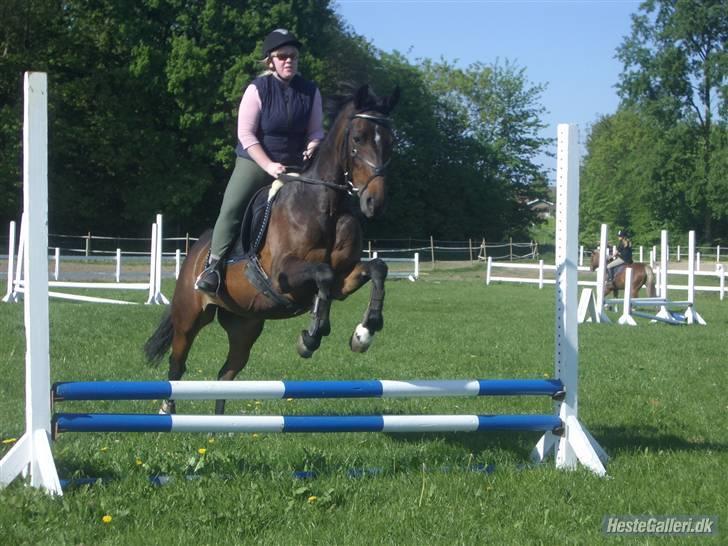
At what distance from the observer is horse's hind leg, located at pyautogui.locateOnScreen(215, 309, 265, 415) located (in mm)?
7590

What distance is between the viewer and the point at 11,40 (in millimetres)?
41875

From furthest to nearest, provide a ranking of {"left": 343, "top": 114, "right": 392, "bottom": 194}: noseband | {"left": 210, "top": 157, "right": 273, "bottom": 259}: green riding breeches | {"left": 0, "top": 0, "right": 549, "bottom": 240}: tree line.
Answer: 1. {"left": 0, "top": 0, "right": 549, "bottom": 240}: tree line
2. {"left": 210, "top": 157, "right": 273, "bottom": 259}: green riding breeches
3. {"left": 343, "top": 114, "right": 392, "bottom": 194}: noseband

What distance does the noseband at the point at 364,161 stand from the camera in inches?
237

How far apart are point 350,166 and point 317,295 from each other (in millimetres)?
875

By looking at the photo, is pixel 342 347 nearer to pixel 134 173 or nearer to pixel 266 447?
pixel 266 447

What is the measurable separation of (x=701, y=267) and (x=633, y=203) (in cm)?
2089

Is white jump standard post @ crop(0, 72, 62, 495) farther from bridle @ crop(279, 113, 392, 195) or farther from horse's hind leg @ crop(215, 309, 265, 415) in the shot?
horse's hind leg @ crop(215, 309, 265, 415)

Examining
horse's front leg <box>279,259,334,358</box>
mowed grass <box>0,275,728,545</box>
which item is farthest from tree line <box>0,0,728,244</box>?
horse's front leg <box>279,259,334,358</box>

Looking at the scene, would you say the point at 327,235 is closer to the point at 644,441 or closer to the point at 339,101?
the point at 339,101

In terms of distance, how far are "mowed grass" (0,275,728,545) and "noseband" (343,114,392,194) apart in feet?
5.61

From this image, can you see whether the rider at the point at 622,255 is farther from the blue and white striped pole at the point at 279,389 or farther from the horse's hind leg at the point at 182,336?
the blue and white striped pole at the point at 279,389

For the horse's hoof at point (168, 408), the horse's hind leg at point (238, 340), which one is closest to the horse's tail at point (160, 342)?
the horse's hind leg at point (238, 340)

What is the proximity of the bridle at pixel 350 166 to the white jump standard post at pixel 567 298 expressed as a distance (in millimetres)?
1105

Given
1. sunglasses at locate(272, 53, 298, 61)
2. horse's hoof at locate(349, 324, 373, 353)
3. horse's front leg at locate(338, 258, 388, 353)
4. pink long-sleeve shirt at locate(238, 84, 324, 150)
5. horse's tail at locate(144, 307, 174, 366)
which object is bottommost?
horse's tail at locate(144, 307, 174, 366)
